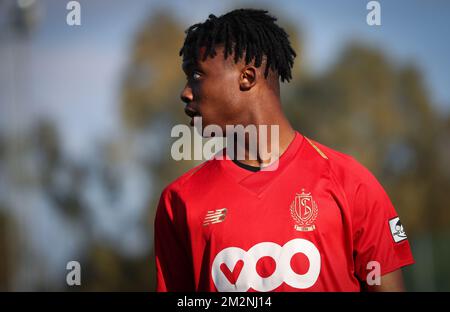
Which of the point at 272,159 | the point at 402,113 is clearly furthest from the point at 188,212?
the point at 402,113

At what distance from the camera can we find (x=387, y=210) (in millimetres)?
4008

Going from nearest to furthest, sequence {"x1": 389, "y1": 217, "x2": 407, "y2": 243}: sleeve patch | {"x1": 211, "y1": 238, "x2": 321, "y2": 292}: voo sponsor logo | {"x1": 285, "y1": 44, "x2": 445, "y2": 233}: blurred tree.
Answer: {"x1": 211, "y1": 238, "x2": 321, "y2": 292}: voo sponsor logo → {"x1": 389, "y1": 217, "x2": 407, "y2": 243}: sleeve patch → {"x1": 285, "y1": 44, "x2": 445, "y2": 233}: blurred tree

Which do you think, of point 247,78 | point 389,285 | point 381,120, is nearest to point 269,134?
point 247,78

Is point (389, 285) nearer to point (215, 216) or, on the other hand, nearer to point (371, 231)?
point (371, 231)

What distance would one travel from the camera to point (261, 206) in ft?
13.0

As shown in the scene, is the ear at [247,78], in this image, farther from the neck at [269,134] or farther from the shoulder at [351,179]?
the shoulder at [351,179]

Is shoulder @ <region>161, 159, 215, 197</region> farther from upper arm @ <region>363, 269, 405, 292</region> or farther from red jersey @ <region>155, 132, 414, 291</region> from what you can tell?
upper arm @ <region>363, 269, 405, 292</region>

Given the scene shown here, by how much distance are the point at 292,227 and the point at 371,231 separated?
440 millimetres

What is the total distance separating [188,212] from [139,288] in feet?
59.9

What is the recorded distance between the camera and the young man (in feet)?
12.7

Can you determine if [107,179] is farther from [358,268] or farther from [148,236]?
[358,268]

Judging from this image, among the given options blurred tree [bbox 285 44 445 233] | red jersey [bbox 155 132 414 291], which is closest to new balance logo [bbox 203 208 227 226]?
red jersey [bbox 155 132 414 291]

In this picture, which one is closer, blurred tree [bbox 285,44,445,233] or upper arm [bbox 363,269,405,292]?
upper arm [bbox 363,269,405,292]

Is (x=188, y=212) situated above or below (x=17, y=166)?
above
